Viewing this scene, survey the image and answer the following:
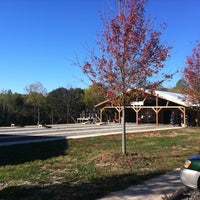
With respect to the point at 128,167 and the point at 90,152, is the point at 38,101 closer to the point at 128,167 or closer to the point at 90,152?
the point at 90,152

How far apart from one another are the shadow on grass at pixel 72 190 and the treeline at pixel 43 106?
3112 cm

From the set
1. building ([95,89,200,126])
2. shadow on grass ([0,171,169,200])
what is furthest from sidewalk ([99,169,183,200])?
building ([95,89,200,126])

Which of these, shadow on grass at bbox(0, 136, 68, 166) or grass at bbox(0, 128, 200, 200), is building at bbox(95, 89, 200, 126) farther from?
grass at bbox(0, 128, 200, 200)

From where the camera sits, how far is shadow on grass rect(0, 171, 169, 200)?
625 centimetres

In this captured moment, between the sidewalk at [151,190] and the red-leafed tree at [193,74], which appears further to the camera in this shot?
the red-leafed tree at [193,74]

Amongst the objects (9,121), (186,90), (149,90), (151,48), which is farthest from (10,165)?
(9,121)

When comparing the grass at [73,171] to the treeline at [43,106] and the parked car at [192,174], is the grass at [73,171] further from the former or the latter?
the treeline at [43,106]

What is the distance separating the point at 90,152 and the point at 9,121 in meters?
26.8

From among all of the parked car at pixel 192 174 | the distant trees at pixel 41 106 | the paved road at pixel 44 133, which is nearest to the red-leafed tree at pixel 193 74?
the paved road at pixel 44 133

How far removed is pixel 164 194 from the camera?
21.6ft

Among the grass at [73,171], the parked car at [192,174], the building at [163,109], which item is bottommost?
the grass at [73,171]

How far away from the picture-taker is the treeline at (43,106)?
128 ft

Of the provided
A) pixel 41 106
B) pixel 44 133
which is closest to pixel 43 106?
pixel 41 106

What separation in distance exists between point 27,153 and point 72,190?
6.67m
